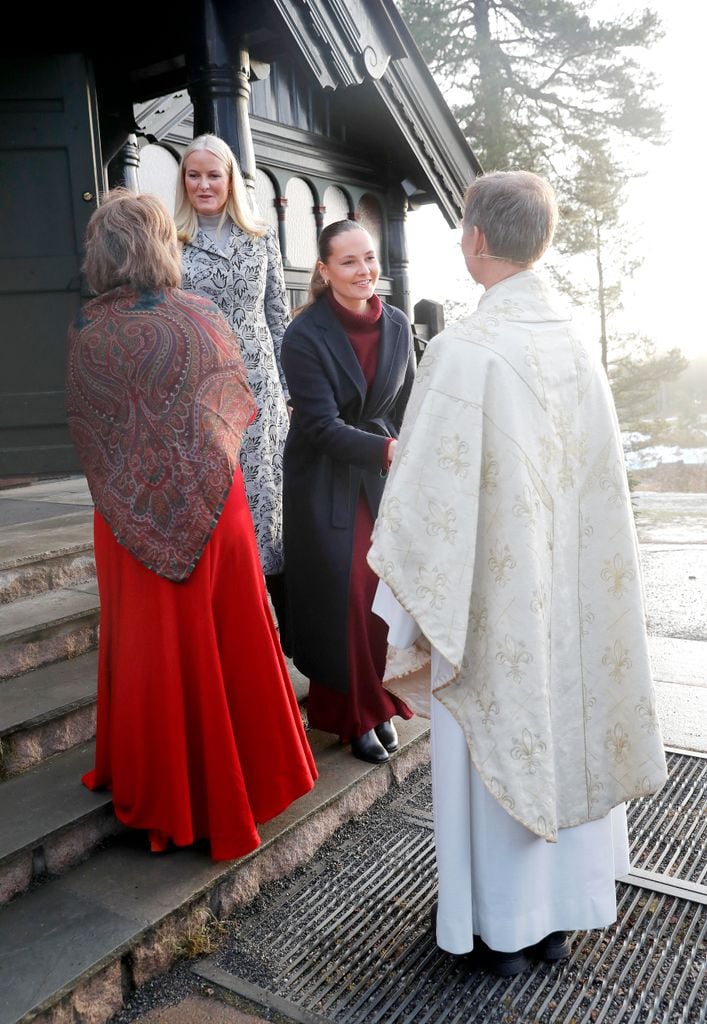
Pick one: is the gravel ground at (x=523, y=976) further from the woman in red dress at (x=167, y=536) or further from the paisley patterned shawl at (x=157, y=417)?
the paisley patterned shawl at (x=157, y=417)

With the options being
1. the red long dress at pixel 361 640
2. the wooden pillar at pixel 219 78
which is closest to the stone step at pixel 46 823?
the red long dress at pixel 361 640

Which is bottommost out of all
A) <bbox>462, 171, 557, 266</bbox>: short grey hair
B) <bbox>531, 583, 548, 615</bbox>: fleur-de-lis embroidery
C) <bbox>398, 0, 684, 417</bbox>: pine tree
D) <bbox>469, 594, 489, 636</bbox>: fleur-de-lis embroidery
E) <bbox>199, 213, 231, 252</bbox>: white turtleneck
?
<bbox>469, 594, 489, 636</bbox>: fleur-de-lis embroidery

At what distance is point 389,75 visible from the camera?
707 cm

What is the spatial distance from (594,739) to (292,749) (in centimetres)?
93

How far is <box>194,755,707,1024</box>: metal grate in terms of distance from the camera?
211cm

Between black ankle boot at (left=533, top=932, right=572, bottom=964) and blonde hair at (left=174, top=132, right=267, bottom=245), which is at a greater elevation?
blonde hair at (left=174, top=132, right=267, bottom=245)

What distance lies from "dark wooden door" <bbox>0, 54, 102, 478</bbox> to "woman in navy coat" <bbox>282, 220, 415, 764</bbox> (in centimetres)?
305

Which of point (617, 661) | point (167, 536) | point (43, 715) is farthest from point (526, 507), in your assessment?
point (43, 715)

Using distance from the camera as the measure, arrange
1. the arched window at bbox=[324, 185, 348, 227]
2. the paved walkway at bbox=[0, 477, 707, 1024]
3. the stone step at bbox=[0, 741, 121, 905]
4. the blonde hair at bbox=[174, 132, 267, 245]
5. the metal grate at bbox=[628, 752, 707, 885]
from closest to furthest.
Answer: the paved walkway at bbox=[0, 477, 707, 1024] < the stone step at bbox=[0, 741, 121, 905] < the metal grate at bbox=[628, 752, 707, 885] < the blonde hair at bbox=[174, 132, 267, 245] < the arched window at bbox=[324, 185, 348, 227]

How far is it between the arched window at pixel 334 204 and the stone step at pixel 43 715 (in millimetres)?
6401

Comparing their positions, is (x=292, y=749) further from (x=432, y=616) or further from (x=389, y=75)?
(x=389, y=75)

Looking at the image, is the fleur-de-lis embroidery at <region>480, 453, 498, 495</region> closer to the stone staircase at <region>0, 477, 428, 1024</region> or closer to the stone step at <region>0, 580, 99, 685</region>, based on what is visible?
the stone staircase at <region>0, 477, 428, 1024</region>

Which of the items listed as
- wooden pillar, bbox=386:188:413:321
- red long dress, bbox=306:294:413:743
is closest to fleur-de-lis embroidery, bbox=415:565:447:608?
red long dress, bbox=306:294:413:743

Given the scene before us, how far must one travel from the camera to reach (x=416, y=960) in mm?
2305
